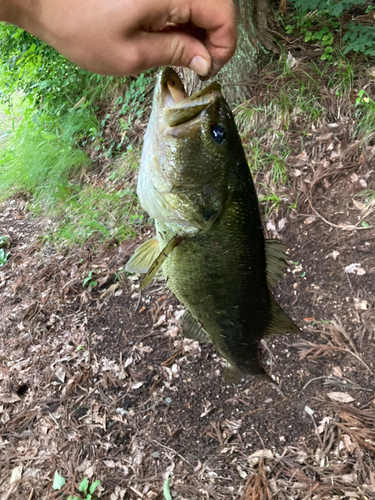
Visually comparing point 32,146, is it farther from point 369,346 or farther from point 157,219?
point 369,346

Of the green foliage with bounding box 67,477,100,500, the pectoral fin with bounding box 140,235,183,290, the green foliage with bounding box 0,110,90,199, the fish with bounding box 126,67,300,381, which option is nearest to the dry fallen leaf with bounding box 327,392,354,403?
the fish with bounding box 126,67,300,381

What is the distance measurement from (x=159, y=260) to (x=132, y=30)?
0.88 meters

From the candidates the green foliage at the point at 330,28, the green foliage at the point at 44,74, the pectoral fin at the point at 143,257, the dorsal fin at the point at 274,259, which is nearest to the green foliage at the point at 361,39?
the green foliage at the point at 330,28

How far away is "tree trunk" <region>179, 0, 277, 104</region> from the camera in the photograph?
Answer: 133 inches

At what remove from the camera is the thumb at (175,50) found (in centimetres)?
128

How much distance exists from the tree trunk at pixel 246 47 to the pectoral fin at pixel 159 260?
7.63ft

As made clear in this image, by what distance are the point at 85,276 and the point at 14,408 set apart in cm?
153

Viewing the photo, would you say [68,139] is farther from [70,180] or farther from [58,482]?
[58,482]

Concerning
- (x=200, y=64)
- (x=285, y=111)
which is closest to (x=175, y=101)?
(x=200, y=64)

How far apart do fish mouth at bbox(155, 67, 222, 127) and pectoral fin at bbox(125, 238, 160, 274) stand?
0.69 m

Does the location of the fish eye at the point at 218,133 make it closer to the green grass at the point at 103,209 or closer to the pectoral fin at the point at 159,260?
the pectoral fin at the point at 159,260

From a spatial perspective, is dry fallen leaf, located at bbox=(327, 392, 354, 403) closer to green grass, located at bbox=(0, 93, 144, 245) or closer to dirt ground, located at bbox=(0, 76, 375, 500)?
dirt ground, located at bbox=(0, 76, 375, 500)

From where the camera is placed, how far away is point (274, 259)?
5.30 feet

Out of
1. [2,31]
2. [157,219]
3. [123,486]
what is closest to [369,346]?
[157,219]
